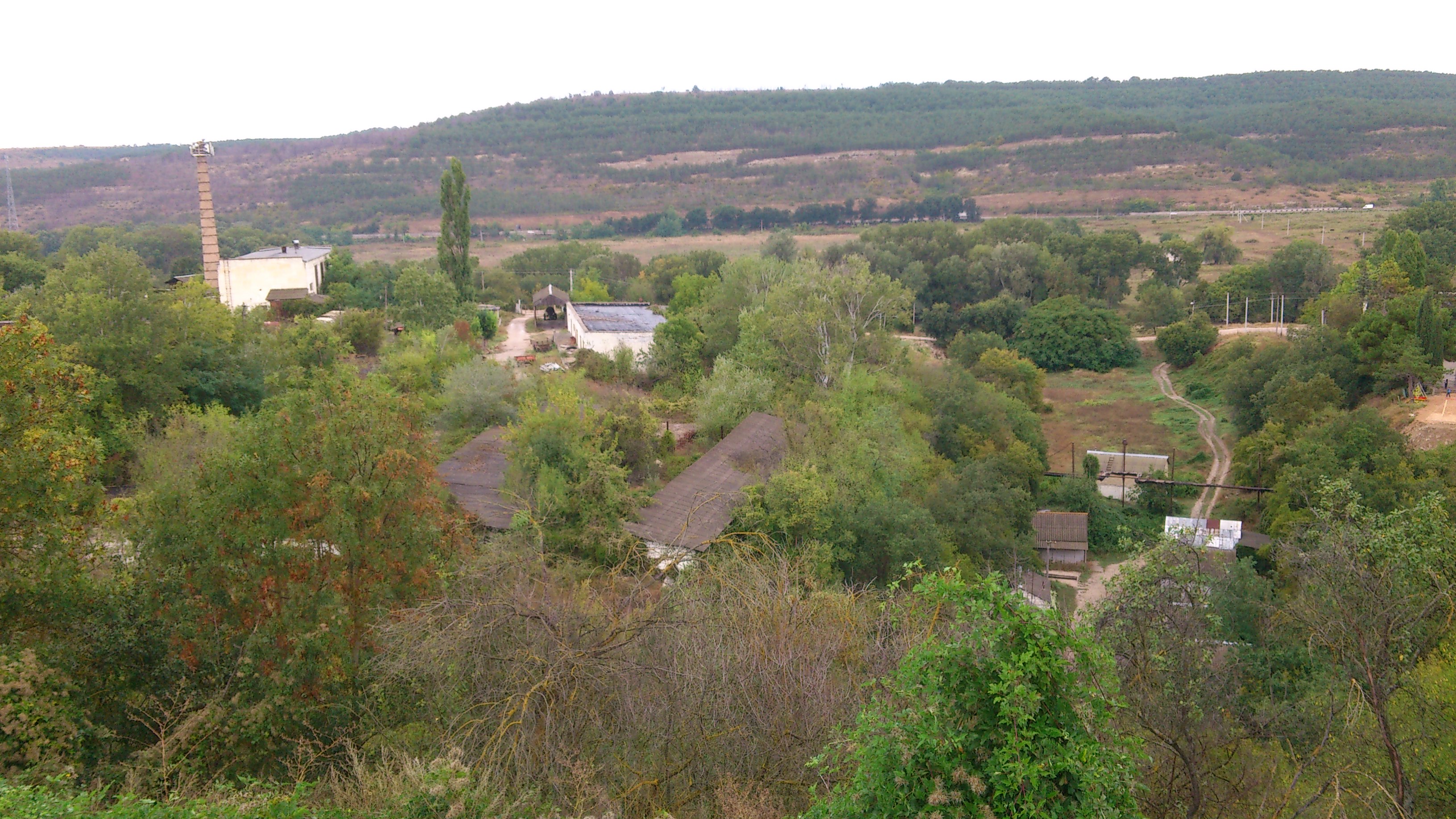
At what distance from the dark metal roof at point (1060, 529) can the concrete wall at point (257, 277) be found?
3191 centimetres

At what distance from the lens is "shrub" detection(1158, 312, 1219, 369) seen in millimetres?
46656

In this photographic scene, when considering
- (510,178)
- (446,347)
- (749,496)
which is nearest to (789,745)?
(749,496)

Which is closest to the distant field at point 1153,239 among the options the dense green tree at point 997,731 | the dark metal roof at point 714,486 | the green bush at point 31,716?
the dark metal roof at point 714,486

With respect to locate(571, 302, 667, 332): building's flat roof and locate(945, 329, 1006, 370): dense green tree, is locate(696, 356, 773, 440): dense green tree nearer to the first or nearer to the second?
locate(571, 302, 667, 332): building's flat roof

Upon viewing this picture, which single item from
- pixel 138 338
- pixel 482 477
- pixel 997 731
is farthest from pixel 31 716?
pixel 138 338

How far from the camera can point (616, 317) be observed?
3622 centimetres

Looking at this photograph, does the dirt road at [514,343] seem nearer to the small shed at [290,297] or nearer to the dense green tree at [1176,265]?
the small shed at [290,297]

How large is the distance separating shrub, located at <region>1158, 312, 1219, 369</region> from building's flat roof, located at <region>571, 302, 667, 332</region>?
27.5 meters

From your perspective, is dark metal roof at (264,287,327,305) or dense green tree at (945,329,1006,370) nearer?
dark metal roof at (264,287,327,305)

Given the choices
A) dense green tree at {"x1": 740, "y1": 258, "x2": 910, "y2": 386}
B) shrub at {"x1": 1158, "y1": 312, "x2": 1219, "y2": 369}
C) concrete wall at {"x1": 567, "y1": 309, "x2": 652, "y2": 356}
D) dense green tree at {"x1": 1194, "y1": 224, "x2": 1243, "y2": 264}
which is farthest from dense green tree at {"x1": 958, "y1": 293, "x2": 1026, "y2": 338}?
concrete wall at {"x1": 567, "y1": 309, "x2": 652, "y2": 356}

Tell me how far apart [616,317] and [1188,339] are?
29904 millimetres

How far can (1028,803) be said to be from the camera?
477cm

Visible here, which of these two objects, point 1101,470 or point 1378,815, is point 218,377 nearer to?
point 1378,815

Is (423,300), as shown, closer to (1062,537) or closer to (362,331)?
(362,331)
